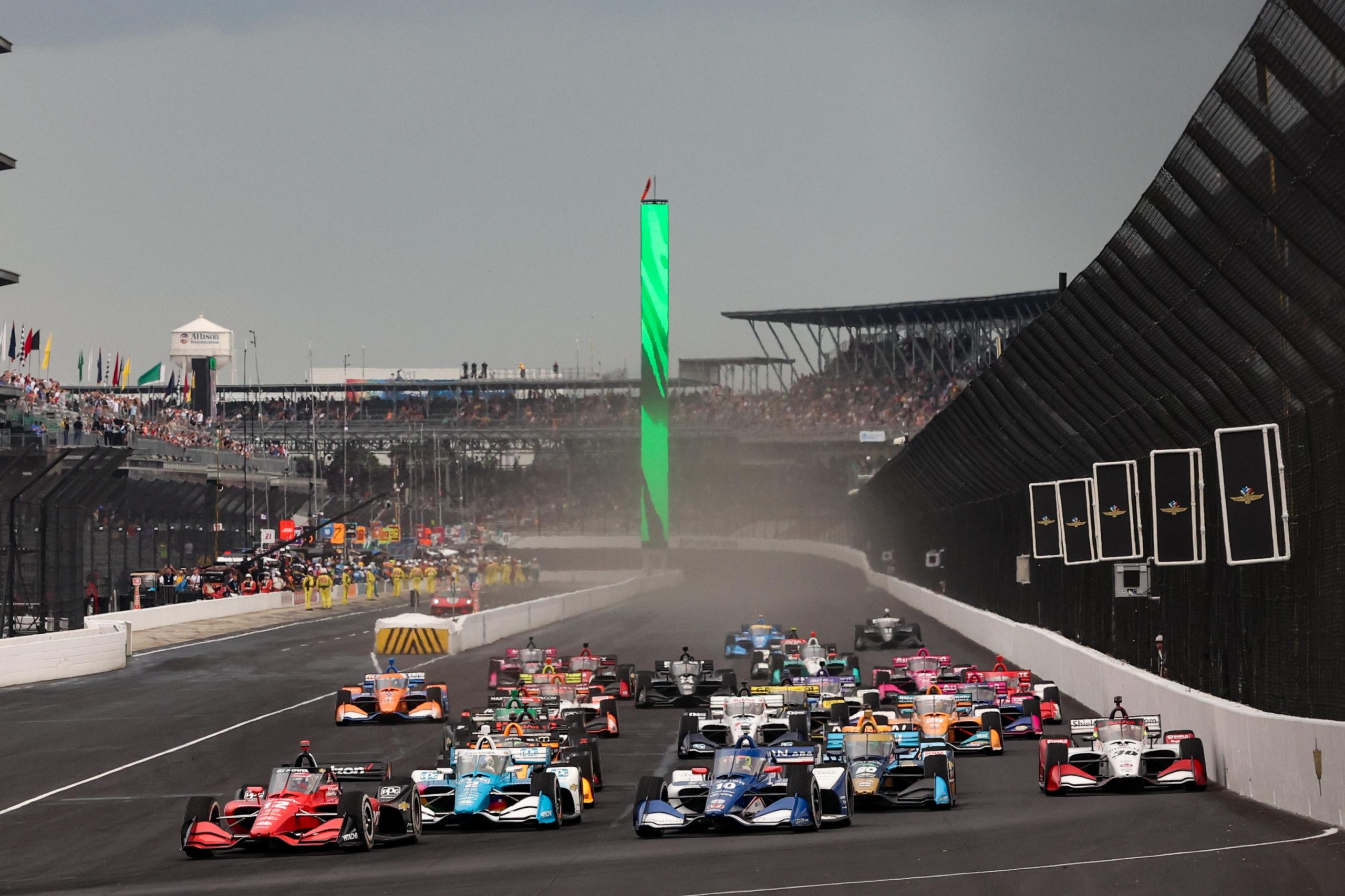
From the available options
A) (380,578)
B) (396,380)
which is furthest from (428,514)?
(380,578)

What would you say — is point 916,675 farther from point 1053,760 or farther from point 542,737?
point 1053,760

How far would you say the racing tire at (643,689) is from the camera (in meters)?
28.0

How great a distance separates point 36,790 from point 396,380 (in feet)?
418

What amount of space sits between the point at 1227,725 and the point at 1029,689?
8100 millimetres

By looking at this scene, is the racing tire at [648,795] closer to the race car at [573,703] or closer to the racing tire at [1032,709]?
the race car at [573,703]

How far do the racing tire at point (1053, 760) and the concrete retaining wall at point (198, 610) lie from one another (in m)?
29.9

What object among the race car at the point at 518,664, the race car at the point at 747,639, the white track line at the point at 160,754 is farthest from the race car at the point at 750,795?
the race car at the point at 747,639

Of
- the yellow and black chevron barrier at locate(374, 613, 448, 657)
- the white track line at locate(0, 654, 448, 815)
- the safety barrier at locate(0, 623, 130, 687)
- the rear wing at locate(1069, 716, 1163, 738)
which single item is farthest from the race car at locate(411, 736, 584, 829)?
the yellow and black chevron barrier at locate(374, 613, 448, 657)

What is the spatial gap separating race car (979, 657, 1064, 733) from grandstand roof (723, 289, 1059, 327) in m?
77.5

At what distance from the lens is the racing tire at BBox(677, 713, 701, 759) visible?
2089cm

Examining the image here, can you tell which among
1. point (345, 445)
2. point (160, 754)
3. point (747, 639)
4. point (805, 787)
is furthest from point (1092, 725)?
point (345, 445)

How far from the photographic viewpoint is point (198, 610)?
53.8 m

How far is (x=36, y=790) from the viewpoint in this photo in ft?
63.1

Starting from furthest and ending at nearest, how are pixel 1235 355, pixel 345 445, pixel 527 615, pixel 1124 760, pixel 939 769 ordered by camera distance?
pixel 345 445 → pixel 527 615 → pixel 1124 760 → pixel 939 769 → pixel 1235 355
